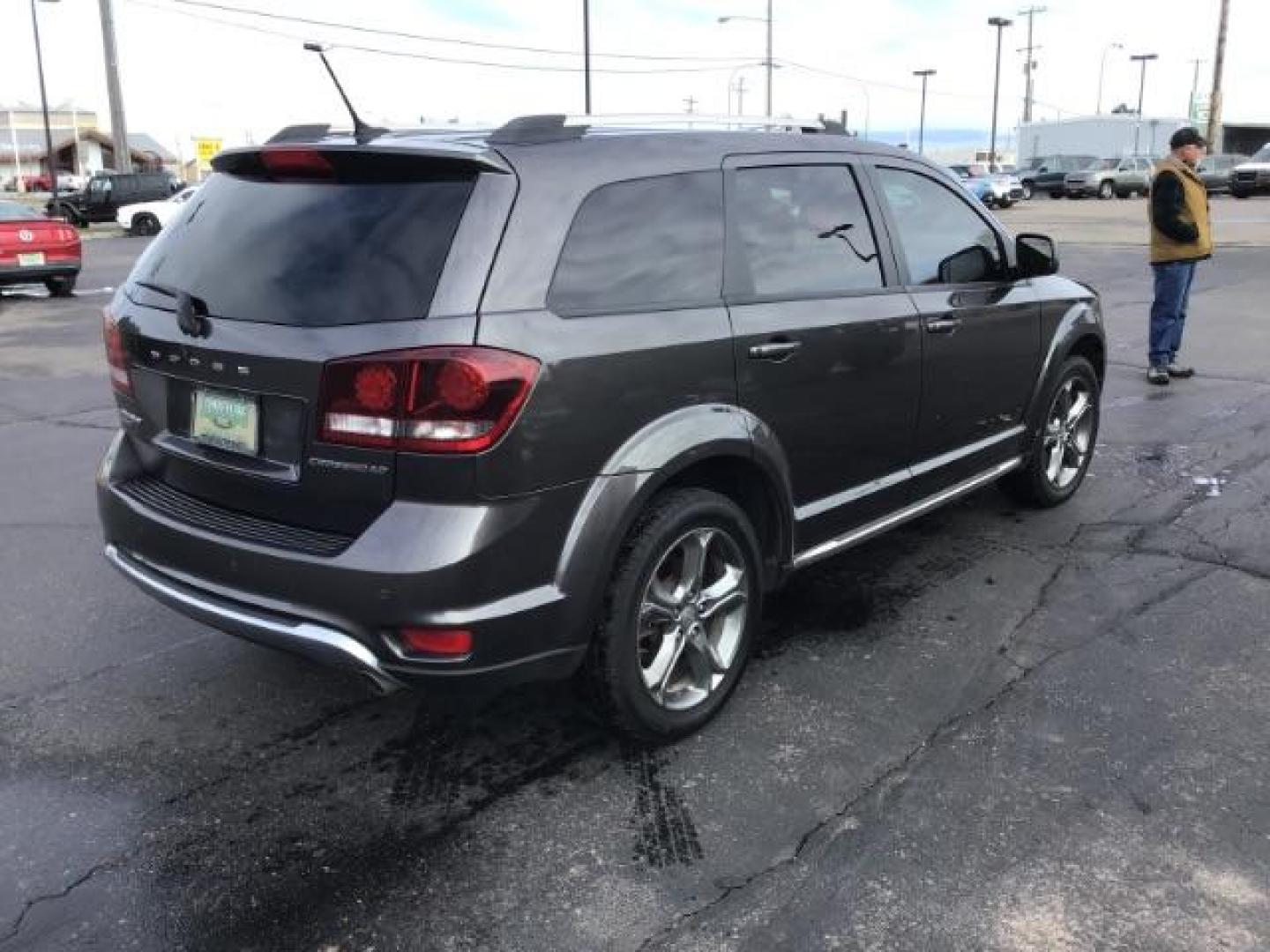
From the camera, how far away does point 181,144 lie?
8062 centimetres

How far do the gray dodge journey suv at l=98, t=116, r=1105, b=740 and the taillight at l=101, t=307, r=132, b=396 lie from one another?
0.02 m

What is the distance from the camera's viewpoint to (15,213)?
15695mm

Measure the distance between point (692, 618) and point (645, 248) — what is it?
1.10 m

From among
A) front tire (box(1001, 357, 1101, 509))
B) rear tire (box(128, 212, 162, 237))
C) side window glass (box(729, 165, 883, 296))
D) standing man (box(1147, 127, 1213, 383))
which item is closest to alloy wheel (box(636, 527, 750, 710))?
side window glass (box(729, 165, 883, 296))

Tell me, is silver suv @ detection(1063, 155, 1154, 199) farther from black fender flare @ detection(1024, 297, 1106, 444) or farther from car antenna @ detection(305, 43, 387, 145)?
car antenna @ detection(305, 43, 387, 145)

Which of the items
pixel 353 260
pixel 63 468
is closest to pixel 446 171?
pixel 353 260

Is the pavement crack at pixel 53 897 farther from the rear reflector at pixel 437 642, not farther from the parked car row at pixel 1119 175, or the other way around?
the parked car row at pixel 1119 175

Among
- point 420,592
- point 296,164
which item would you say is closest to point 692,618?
→ point 420,592

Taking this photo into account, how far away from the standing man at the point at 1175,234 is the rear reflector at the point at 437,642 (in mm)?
7307

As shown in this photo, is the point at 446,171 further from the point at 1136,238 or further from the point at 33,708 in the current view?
the point at 1136,238

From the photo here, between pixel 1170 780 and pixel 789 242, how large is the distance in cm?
197

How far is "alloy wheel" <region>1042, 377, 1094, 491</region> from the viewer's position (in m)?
5.43

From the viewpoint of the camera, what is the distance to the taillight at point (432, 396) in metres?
2.65

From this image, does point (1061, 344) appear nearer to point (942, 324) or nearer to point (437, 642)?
point (942, 324)
